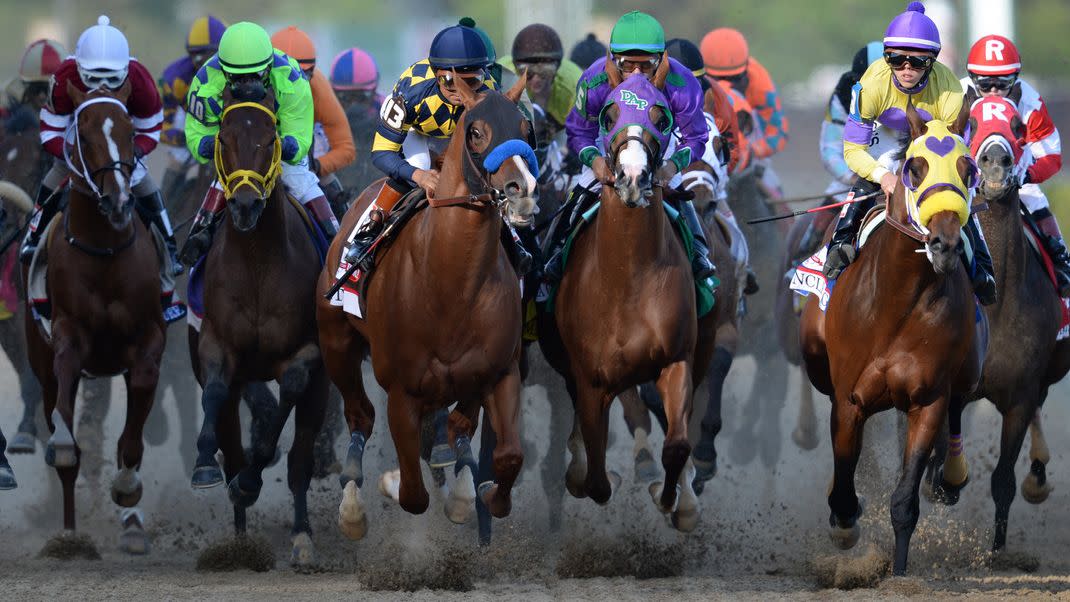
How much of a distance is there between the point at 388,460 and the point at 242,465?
5.36ft

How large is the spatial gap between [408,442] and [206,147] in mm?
1968

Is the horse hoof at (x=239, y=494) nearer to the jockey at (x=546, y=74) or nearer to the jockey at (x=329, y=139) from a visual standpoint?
the jockey at (x=329, y=139)

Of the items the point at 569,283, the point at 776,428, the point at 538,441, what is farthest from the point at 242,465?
the point at 776,428

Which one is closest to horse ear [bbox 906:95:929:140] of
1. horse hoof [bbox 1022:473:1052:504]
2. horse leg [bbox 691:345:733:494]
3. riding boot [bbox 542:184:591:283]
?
riding boot [bbox 542:184:591:283]

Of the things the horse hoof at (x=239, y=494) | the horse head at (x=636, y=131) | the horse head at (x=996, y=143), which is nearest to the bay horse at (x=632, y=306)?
the horse head at (x=636, y=131)

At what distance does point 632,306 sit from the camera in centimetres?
859

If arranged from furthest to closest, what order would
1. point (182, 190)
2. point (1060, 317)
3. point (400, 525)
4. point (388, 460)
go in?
point (182, 190) → point (388, 460) → point (1060, 317) → point (400, 525)

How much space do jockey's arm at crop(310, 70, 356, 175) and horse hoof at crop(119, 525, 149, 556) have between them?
239cm

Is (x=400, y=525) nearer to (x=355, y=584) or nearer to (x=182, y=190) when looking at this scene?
(x=355, y=584)

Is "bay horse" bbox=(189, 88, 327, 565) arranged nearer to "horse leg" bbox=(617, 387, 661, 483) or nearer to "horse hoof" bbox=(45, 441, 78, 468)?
"horse hoof" bbox=(45, 441, 78, 468)

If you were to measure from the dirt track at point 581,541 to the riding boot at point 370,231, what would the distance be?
138 centimetres

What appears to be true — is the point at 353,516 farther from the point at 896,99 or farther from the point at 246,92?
the point at 896,99

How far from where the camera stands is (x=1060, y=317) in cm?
968

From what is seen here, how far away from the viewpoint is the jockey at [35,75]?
39.8ft
